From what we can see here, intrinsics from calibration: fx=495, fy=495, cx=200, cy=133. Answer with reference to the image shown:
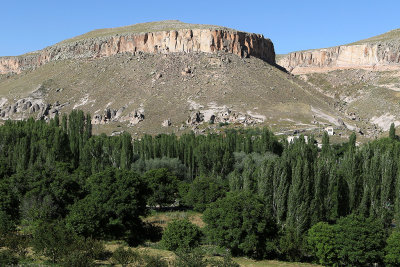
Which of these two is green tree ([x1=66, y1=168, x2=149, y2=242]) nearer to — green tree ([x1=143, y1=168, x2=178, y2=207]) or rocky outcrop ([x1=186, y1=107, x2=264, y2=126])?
green tree ([x1=143, y1=168, x2=178, y2=207])

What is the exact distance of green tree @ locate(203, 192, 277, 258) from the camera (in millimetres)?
35594

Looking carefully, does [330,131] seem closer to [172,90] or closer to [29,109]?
[172,90]

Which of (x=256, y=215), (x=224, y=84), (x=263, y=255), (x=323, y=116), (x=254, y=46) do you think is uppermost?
(x=254, y=46)

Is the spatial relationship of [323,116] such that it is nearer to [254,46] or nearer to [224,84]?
[224,84]

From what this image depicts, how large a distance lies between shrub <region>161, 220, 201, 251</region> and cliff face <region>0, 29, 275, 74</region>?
96.2 m

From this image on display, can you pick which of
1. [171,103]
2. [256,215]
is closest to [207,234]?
[256,215]

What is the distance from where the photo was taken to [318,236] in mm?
35156

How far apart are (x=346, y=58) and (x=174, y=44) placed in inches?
2578

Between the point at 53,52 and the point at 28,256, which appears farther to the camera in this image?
the point at 53,52

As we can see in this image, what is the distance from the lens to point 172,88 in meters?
118

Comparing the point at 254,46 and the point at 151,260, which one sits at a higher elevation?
the point at 254,46

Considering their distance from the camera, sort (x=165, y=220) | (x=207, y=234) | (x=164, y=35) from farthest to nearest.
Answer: (x=164, y=35) → (x=165, y=220) → (x=207, y=234)

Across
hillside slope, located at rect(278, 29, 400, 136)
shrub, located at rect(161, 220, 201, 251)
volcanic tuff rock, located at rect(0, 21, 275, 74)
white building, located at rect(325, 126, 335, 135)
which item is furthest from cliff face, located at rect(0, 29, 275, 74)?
shrub, located at rect(161, 220, 201, 251)

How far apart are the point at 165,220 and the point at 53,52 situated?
366 feet
